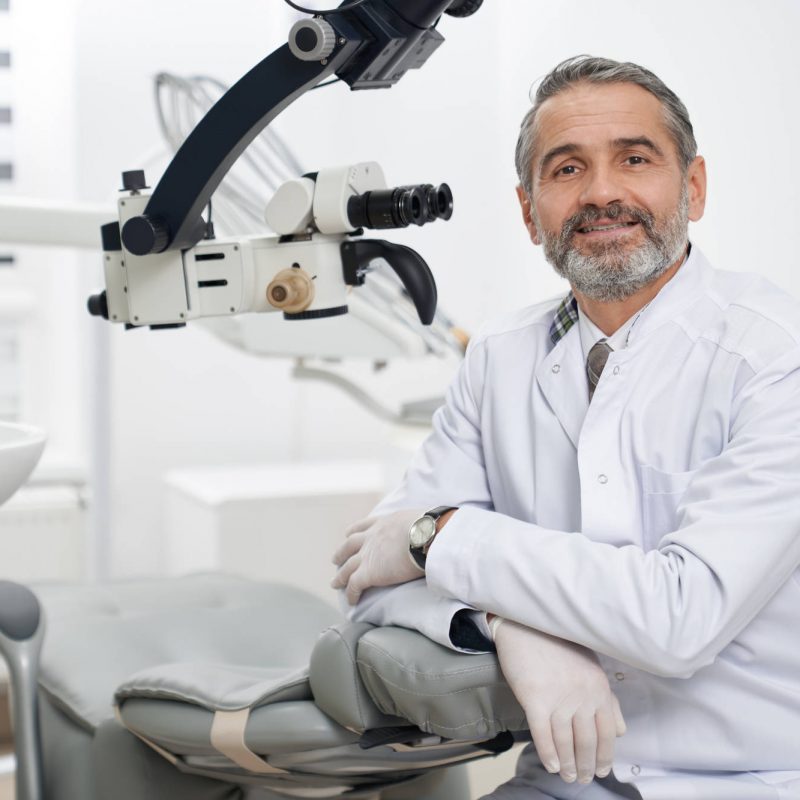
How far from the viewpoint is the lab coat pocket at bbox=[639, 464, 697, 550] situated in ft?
4.11

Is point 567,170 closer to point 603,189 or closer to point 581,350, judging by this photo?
point 603,189

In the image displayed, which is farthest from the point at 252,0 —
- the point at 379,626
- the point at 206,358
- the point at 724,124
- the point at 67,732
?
the point at 379,626

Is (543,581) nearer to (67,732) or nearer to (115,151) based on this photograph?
(67,732)

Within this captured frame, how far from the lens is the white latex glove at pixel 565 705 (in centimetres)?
112

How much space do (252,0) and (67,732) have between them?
103 inches

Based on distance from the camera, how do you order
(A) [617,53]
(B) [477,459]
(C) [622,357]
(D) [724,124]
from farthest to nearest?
1. (A) [617,53]
2. (D) [724,124]
3. (B) [477,459]
4. (C) [622,357]

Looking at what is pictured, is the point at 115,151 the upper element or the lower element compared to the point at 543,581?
upper

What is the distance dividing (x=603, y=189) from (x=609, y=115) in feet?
0.28

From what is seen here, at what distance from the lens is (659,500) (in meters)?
1.27

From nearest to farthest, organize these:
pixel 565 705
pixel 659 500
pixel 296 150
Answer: pixel 565 705 → pixel 659 500 → pixel 296 150

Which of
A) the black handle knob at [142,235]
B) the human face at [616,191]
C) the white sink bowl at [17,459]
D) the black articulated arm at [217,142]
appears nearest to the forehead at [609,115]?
the human face at [616,191]

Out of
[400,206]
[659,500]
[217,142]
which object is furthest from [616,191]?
Answer: [217,142]

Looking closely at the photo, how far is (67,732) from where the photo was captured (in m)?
1.74

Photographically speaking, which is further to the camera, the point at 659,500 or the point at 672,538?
the point at 659,500
